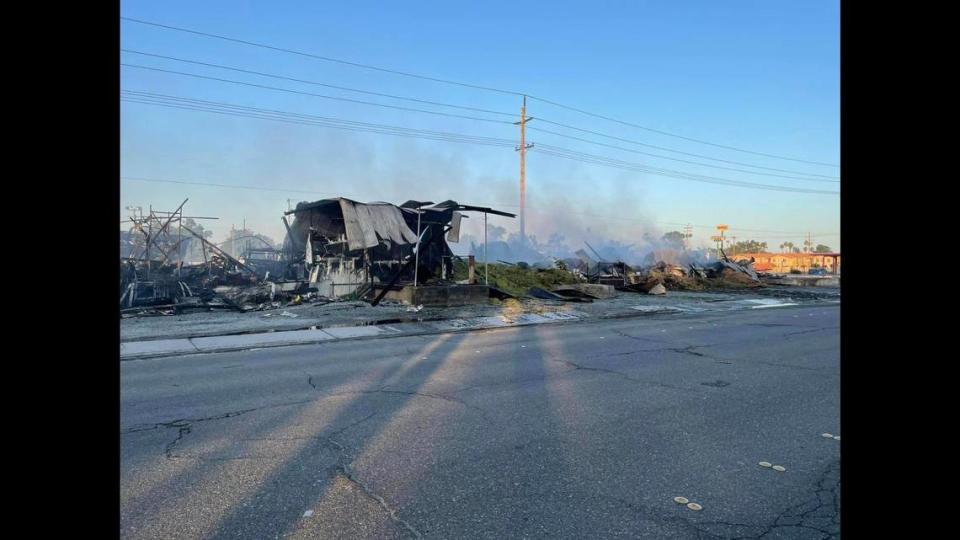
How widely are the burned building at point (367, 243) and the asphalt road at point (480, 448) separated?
11802 mm

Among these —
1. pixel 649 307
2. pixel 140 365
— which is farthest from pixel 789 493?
pixel 649 307

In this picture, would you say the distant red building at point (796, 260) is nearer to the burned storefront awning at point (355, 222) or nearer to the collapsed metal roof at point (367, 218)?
the collapsed metal roof at point (367, 218)

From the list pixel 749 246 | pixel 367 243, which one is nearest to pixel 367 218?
pixel 367 243

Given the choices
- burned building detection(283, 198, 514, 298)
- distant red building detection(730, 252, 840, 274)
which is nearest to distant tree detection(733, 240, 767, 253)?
distant red building detection(730, 252, 840, 274)

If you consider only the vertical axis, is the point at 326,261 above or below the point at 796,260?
below

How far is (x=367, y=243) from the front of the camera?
19969mm

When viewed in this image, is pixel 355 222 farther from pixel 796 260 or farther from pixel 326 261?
pixel 796 260

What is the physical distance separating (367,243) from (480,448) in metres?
16.1

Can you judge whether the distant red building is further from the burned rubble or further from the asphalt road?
the asphalt road

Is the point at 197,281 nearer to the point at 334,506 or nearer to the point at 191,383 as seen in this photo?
the point at 191,383

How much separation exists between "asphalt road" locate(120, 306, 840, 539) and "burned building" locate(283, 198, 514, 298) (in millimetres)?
11802
